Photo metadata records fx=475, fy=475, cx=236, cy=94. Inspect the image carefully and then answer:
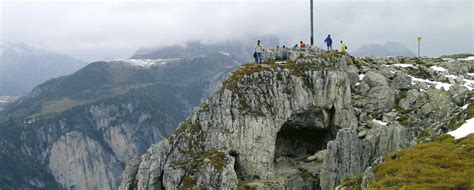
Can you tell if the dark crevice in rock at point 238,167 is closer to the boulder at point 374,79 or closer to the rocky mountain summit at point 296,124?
the rocky mountain summit at point 296,124

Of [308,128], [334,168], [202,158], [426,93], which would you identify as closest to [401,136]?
[334,168]

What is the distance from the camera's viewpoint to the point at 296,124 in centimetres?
7500

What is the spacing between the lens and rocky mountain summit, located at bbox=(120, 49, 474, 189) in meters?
60.9

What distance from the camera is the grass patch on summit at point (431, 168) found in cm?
2641

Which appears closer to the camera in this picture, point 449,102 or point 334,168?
point 334,168

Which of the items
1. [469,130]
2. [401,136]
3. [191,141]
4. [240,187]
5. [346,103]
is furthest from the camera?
[346,103]

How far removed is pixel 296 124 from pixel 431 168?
152ft

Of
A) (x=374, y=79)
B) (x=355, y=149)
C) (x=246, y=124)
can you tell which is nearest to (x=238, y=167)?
(x=246, y=124)

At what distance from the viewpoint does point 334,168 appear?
57750mm

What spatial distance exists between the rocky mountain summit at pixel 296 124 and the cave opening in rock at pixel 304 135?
0.54 ft

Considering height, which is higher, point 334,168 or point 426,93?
point 426,93

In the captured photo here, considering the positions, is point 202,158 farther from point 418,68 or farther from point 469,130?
point 418,68

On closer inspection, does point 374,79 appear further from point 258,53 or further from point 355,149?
point 355,149

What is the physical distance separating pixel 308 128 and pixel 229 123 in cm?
1494
